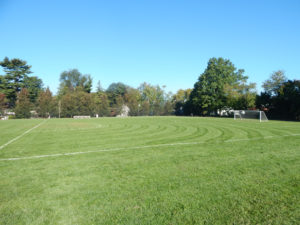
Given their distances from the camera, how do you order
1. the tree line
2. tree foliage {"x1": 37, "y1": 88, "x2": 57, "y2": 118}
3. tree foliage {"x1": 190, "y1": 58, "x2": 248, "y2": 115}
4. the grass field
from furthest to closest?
1. tree foliage {"x1": 37, "y1": 88, "x2": 57, "y2": 118}
2. tree foliage {"x1": 190, "y1": 58, "x2": 248, "y2": 115}
3. the tree line
4. the grass field

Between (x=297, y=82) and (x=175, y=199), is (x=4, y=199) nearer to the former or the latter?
(x=175, y=199)

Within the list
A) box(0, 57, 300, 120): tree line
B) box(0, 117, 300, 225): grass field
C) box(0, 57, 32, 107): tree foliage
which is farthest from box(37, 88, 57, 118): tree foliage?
box(0, 117, 300, 225): grass field

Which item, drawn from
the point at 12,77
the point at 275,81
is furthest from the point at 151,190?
the point at 12,77

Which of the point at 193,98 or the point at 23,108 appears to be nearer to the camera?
the point at 23,108

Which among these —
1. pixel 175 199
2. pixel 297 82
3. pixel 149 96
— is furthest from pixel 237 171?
pixel 149 96

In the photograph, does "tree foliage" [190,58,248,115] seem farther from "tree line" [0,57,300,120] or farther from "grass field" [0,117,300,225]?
"grass field" [0,117,300,225]

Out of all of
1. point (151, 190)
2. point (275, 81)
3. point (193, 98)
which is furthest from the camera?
point (193, 98)

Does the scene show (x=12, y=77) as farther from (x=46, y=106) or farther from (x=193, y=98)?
(x=193, y=98)

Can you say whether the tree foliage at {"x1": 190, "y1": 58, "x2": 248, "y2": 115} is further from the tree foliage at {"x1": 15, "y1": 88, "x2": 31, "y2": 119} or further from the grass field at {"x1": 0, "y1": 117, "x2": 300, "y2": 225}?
the grass field at {"x1": 0, "y1": 117, "x2": 300, "y2": 225}

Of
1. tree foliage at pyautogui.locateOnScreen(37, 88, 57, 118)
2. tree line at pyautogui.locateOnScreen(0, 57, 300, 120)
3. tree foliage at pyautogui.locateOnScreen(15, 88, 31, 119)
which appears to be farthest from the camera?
tree foliage at pyautogui.locateOnScreen(37, 88, 57, 118)

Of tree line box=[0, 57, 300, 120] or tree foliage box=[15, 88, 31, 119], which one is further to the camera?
tree foliage box=[15, 88, 31, 119]

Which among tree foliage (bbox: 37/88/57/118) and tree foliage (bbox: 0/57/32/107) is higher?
tree foliage (bbox: 0/57/32/107)

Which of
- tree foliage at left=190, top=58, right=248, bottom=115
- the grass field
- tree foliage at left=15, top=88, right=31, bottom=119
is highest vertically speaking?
tree foliage at left=190, top=58, right=248, bottom=115

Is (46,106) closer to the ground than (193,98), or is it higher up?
closer to the ground
